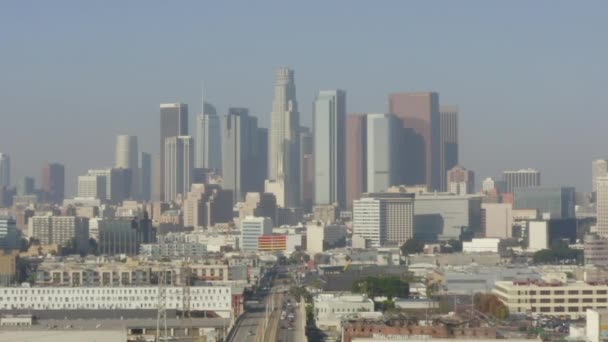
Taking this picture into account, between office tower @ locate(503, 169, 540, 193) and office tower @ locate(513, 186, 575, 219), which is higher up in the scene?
office tower @ locate(503, 169, 540, 193)

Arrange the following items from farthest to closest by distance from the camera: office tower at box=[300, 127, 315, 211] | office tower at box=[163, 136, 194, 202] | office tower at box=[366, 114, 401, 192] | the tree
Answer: office tower at box=[163, 136, 194, 202], office tower at box=[300, 127, 315, 211], office tower at box=[366, 114, 401, 192], the tree

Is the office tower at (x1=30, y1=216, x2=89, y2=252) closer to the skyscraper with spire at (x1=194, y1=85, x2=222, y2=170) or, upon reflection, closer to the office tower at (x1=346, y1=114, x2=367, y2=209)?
the office tower at (x1=346, y1=114, x2=367, y2=209)

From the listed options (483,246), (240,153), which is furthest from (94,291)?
(240,153)

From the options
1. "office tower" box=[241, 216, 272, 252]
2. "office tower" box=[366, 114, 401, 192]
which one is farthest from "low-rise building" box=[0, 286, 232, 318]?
"office tower" box=[366, 114, 401, 192]

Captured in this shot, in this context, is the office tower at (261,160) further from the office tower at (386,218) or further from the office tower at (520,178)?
the office tower at (386,218)

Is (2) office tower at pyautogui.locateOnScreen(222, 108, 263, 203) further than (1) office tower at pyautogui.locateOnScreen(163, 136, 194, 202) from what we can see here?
Yes

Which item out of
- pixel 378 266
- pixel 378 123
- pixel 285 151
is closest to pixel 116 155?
pixel 285 151

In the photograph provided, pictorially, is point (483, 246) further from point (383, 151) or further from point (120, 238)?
point (383, 151)

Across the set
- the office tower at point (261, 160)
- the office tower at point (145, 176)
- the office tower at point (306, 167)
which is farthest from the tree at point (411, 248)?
the office tower at point (145, 176)
